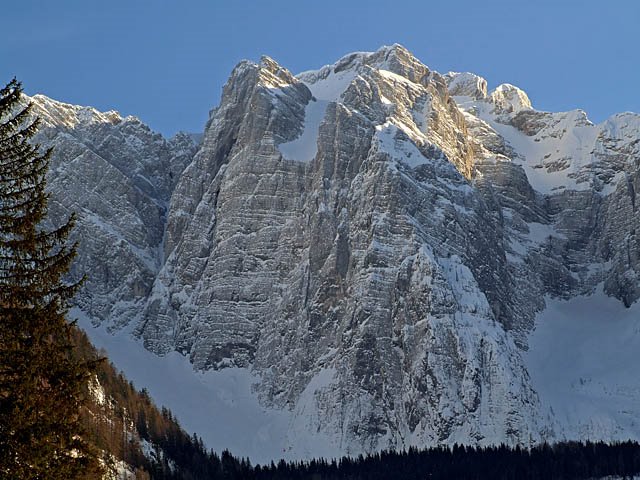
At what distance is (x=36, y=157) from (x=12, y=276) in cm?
275

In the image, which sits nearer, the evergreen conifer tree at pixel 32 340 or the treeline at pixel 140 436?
the evergreen conifer tree at pixel 32 340

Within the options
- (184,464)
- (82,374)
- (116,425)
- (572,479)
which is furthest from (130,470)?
(82,374)

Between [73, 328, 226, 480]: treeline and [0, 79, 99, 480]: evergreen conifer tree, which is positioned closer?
[0, 79, 99, 480]: evergreen conifer tree

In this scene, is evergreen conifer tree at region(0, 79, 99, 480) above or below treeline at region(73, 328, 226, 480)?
below

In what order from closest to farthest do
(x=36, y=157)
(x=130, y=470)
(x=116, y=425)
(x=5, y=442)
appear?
(x=5, y=442) → (x=36, y=157) → (x=130, y=470) → (x=116, y=425)

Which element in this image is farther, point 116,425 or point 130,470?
point 116,425

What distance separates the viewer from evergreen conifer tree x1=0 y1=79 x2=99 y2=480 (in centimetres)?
2684

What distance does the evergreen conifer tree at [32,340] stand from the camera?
26.8 m

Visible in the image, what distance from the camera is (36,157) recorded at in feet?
93.9

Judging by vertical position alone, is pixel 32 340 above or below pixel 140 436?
below

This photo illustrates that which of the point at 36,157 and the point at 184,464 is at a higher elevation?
the point at 184,464

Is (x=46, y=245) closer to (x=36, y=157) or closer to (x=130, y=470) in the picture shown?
(x=36, y=157)

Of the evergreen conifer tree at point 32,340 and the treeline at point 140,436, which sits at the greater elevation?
the treeline at point 140,436

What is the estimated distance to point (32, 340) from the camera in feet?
90.7
